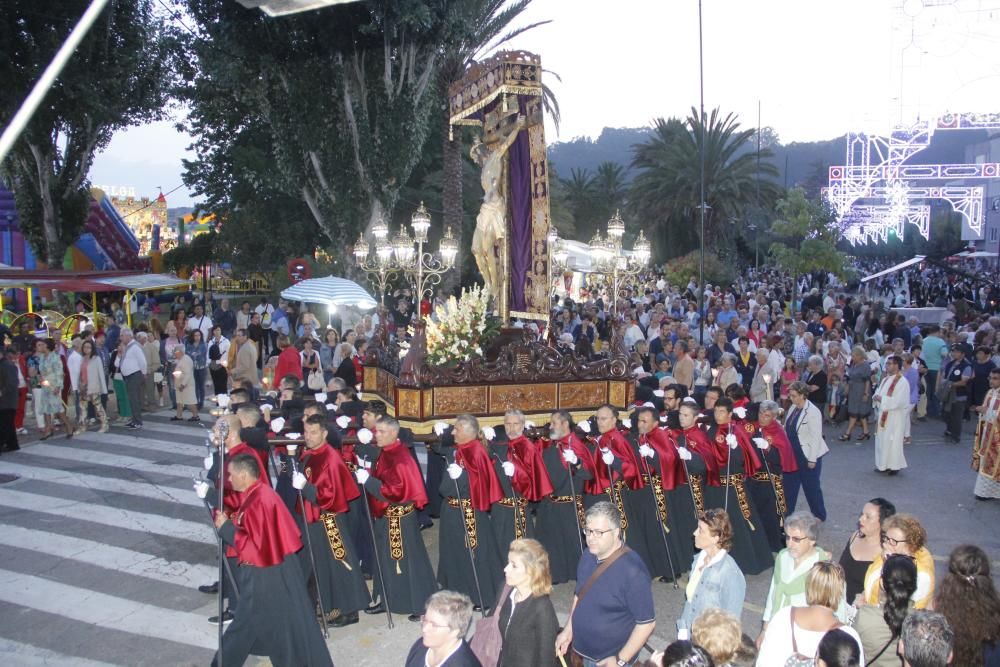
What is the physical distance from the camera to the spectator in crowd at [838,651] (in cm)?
370

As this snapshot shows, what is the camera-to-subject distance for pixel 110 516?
396 inches

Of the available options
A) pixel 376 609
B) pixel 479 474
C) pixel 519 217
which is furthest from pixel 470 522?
pixel 519 217

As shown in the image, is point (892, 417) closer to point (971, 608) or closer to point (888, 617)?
point (971, 608)

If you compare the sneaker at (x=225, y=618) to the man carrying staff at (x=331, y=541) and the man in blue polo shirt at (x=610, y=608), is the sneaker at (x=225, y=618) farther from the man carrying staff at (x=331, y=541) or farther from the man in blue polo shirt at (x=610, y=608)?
the man in blue polo shirt at (x=610, y=608)

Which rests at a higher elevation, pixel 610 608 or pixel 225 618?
pixel 610 608

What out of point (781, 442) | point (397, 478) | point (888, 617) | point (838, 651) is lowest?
point (781, 442)

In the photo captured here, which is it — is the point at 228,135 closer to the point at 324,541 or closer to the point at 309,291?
the point at 309,291

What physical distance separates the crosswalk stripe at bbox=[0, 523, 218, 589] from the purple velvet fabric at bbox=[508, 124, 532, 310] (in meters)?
4.93

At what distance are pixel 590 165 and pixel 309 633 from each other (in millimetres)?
127460

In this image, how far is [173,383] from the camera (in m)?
15.7

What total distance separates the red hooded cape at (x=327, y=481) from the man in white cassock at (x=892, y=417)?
8173 mm

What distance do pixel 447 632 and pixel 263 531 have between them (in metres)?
2.44

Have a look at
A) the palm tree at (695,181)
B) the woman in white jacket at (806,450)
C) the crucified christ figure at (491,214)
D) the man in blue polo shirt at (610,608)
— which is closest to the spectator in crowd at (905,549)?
the man in blue polo shirt at (610,608)

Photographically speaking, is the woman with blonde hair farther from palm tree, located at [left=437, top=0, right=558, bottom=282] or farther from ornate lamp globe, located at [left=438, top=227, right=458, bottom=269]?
palm tree, located at [left=437, top=0, right=558, bottom=282]
